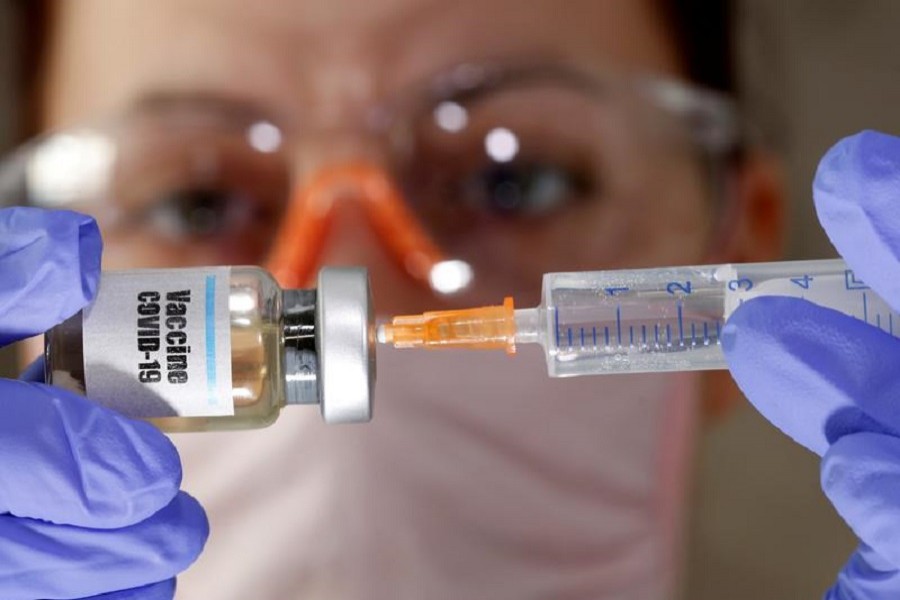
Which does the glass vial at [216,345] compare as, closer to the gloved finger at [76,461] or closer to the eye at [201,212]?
the gloved finger at [76,461]

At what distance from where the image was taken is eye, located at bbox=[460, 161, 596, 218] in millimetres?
1528

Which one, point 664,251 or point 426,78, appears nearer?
point 426,78

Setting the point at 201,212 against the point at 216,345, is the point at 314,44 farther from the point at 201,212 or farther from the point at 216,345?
the point at 216,345

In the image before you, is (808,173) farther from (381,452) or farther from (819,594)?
(381,452)

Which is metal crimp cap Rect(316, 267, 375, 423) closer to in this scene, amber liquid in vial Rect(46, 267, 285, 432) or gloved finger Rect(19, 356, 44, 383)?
amber liquid in vial Rect(46, 267, 285, 432)

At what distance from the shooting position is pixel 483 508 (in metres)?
1.39

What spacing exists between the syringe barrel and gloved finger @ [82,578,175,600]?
0.43 metres

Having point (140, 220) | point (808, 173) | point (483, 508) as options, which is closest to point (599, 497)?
point (483, 508)

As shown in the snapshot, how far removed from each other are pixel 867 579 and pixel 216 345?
63cm

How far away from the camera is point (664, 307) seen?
948mm

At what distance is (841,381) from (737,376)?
9 cm

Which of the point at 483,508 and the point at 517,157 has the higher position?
the point at 517,157

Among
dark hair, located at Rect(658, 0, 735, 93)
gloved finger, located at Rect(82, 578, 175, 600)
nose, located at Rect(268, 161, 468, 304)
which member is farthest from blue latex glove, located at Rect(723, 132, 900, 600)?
dark hair, located at Rect(658, 0, 735, 93)

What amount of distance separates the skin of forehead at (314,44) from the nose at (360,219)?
0.33 feet
